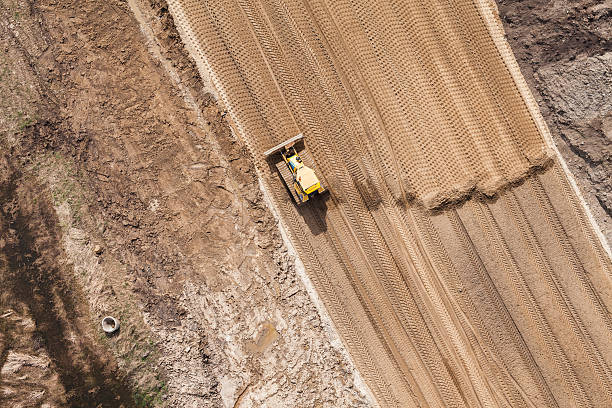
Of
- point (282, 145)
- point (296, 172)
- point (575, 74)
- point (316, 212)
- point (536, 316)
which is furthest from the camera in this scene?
point (536, 316)

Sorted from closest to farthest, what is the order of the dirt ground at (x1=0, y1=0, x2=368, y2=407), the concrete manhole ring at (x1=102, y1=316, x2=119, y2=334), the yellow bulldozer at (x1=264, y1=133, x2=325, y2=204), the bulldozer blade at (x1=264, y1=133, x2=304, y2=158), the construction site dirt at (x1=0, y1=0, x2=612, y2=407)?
the yellow bulldozer at (x1=264, y1=133, x2=325, y2=204) < the bulldozer blade at (x1=264, y1=133, x2=304, y2=158) < the dirt ground at (x1=0, y1=0, x2=368, y2=407) < the construction site dirt at (x1=0, y1=0, x2=612, y2=407) < the concrete manhole ring at (x1=102, y1=316, x2=119, y2=334)

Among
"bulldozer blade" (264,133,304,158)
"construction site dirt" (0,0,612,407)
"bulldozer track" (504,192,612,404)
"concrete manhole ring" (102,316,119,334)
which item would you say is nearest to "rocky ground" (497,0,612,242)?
"construction site dirt" (0,0,612,407)

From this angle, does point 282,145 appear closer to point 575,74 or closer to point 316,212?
point 316,212

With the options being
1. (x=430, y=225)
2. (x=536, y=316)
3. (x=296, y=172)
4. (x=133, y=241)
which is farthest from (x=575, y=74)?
(x=133, y=241)

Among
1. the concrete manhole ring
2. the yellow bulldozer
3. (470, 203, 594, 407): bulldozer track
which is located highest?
the yellow bulldozer

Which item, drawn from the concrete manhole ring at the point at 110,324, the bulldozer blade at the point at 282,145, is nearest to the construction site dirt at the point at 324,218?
the concrete manhole ring at the point at 110,324

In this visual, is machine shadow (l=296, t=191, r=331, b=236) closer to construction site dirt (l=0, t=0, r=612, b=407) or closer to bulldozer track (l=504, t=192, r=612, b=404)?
construction site dirt (l=0, t=0, r=612, b=407)
